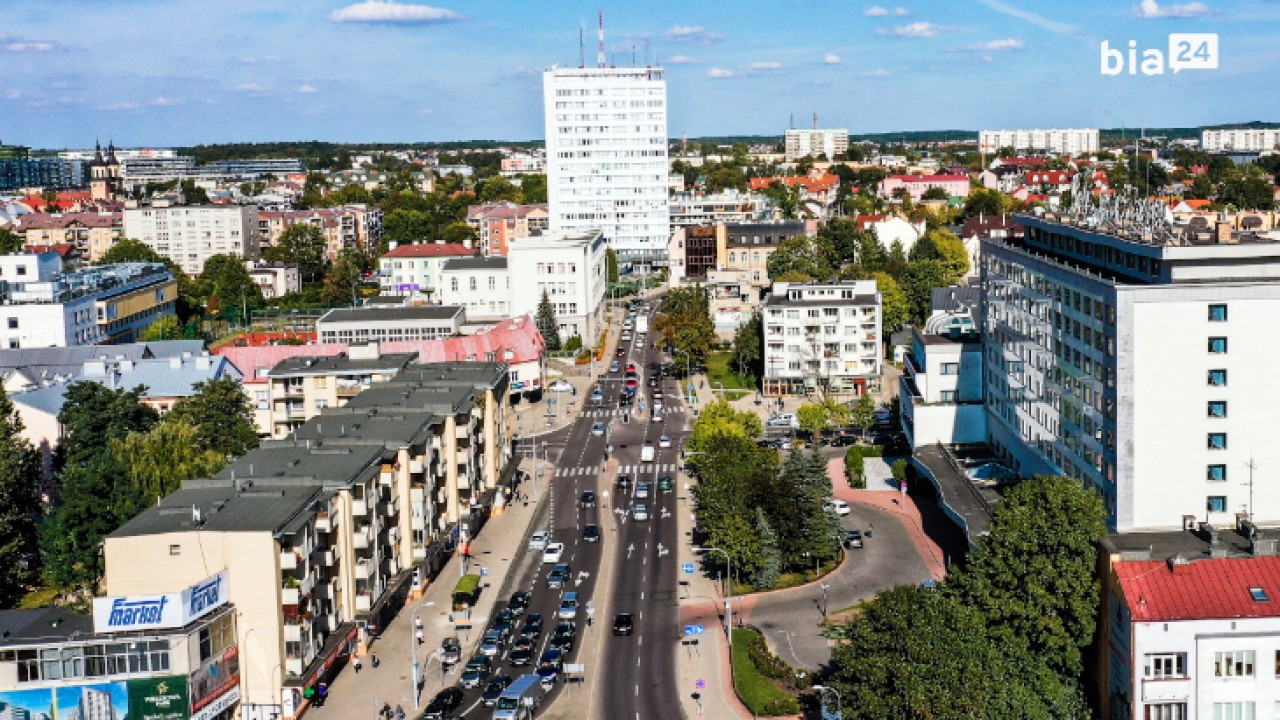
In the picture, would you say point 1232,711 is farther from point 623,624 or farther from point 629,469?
point 629,469

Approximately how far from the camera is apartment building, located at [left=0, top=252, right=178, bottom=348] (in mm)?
116438

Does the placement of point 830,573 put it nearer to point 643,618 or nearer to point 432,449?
point 643,618

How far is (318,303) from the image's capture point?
16075 cm

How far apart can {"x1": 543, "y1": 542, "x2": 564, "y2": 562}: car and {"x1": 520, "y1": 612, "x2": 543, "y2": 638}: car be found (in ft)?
28.4

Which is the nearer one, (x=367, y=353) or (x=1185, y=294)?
(x=1185, y=294)

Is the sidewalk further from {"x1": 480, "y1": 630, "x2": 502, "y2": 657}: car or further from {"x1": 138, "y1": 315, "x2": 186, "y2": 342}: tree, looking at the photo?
{"x1": 138, "y1": 315, "x2": 186, "y2": 342}: tree

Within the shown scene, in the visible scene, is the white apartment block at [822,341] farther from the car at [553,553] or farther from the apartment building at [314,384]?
the car at [553,553]

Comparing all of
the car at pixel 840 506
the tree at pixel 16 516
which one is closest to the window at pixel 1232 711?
the car at pixel 840 506

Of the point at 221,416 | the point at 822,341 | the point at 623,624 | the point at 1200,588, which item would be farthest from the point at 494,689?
the point at 822,341

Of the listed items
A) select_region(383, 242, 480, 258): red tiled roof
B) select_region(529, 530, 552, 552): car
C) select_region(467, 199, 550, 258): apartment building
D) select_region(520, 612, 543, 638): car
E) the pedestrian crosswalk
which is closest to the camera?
select_region(520, 612, 543, 638): car

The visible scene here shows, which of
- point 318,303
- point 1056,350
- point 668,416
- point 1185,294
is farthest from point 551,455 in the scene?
point 318,303

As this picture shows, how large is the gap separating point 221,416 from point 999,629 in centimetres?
4892

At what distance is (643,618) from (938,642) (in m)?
18.2

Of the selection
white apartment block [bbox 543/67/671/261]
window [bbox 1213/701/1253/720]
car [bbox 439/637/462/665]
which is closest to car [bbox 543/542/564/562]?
car [bbox 439/637/462/665]
